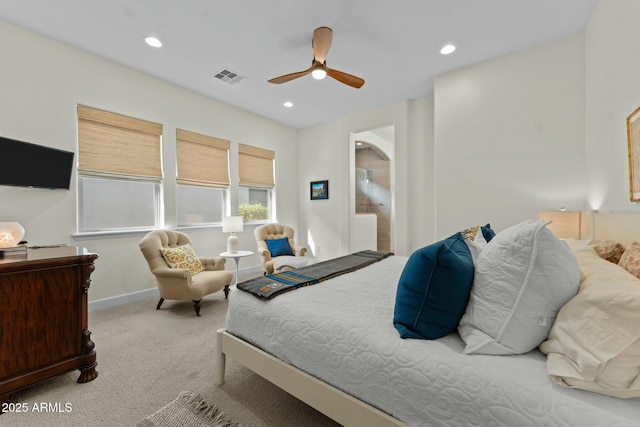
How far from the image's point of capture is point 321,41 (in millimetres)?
2566

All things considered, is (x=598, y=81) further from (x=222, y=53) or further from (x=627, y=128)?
(x=222, y=53)

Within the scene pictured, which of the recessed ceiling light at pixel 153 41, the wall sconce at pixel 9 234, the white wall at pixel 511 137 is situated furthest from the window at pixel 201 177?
the white wall at pixel 511 137

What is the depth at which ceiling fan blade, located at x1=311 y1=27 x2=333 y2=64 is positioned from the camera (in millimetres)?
2476

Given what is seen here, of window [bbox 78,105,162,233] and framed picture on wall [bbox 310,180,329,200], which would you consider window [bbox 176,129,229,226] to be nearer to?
window [bbox 78,105,162,233]

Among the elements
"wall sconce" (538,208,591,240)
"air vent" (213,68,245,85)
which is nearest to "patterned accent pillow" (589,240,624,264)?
"wall sconce" (538,208,591,240)

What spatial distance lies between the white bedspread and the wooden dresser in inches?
45.2

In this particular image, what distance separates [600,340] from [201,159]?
452 cm

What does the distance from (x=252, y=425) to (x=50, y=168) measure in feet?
10.3

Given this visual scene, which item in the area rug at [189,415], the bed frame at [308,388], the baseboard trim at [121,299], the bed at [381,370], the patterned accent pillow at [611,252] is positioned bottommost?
the area rug at [189,415]

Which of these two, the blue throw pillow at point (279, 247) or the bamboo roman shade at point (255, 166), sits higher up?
the bamboo roman shade at point (255, 166)

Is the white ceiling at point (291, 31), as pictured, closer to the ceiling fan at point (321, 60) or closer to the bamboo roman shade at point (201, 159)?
the ceiling fan at point (321, 60)

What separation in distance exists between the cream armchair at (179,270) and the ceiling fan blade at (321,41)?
8.61ft

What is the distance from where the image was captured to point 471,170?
3.51m

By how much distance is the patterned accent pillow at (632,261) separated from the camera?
1177 millimetres
